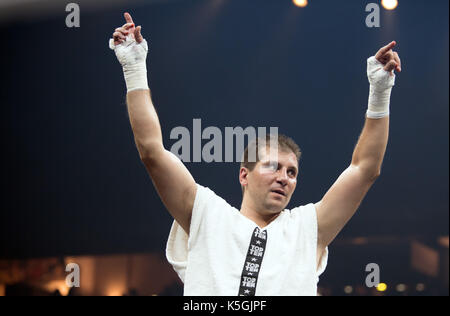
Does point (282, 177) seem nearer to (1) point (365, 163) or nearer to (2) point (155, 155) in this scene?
(1) point (365, 163)

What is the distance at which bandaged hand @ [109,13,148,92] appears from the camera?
1782 millimetres

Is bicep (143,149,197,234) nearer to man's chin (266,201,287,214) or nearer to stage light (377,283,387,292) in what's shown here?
man's chin (266,201,287,214)

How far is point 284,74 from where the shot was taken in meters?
4.56

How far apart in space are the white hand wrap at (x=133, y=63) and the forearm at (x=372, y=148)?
2.34 ft

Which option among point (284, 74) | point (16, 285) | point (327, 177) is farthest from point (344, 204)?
point (16, 285)

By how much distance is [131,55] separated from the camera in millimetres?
1810

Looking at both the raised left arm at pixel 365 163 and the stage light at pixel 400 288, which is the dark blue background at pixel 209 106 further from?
the raised left arm at pixel 365 163

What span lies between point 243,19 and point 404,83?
1435 mm

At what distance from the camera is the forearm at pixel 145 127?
1.71 m

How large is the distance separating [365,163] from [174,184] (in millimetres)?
607
